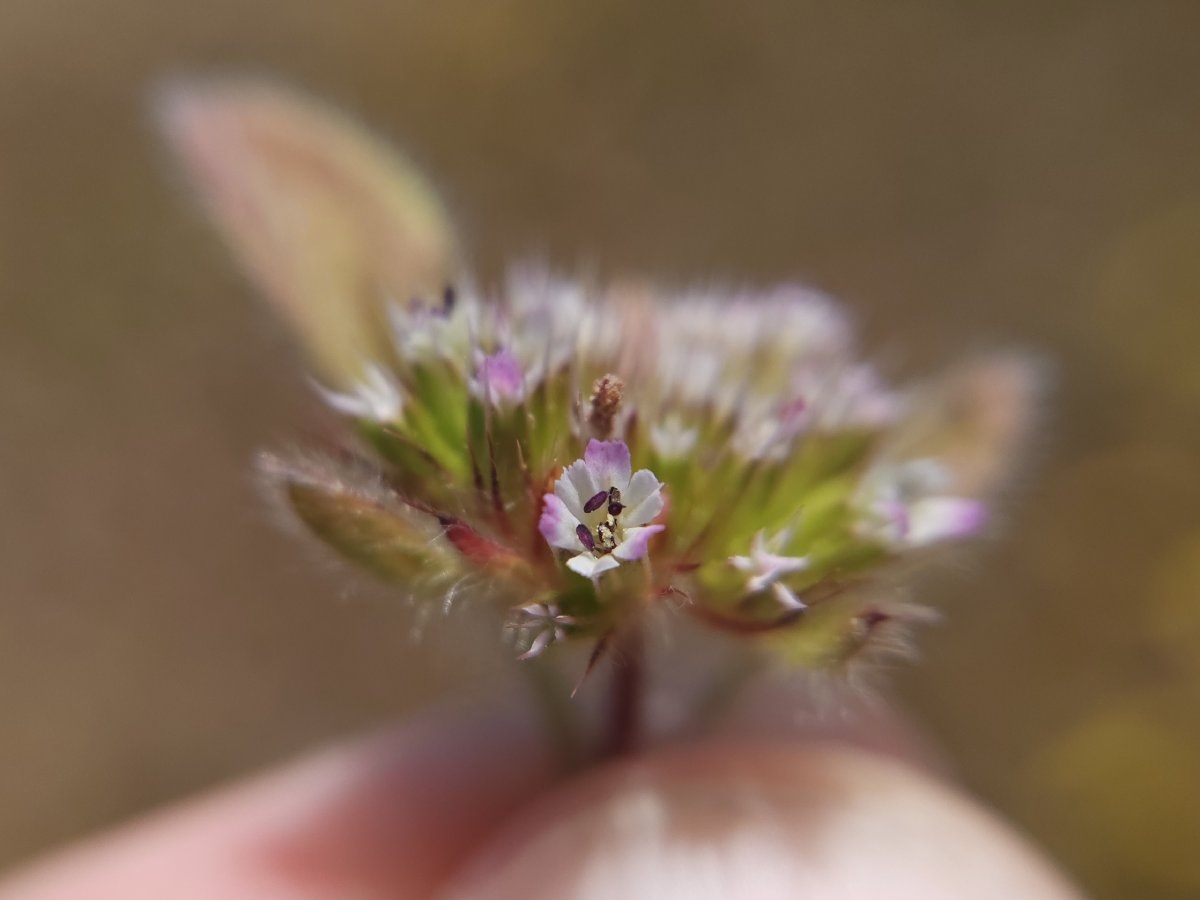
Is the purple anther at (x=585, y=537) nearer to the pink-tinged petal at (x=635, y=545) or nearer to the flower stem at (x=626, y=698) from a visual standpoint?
the pink-tinged petal at (x=635, y=545)

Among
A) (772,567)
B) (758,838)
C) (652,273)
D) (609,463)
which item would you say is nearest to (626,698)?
(758,838)

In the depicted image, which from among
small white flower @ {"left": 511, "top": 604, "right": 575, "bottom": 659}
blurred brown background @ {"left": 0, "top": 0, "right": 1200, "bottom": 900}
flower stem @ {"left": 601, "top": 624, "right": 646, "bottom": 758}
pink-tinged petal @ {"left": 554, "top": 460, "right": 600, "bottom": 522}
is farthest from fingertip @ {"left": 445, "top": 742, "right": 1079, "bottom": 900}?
blurred brown background @ {"left": 0, "top": 0, "right": 1200, "bottom": 900}

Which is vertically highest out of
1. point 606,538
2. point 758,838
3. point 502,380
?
point 502,380

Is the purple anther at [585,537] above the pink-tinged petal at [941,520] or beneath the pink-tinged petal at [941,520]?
above

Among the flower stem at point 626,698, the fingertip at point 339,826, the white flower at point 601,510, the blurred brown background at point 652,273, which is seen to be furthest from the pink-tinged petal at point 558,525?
the blurred brown background at point 652,273

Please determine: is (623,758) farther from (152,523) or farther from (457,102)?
(457,102)

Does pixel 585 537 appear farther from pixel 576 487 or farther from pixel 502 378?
pixel 502 378

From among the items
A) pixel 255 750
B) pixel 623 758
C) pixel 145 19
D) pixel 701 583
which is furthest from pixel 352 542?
pixel 145 19
